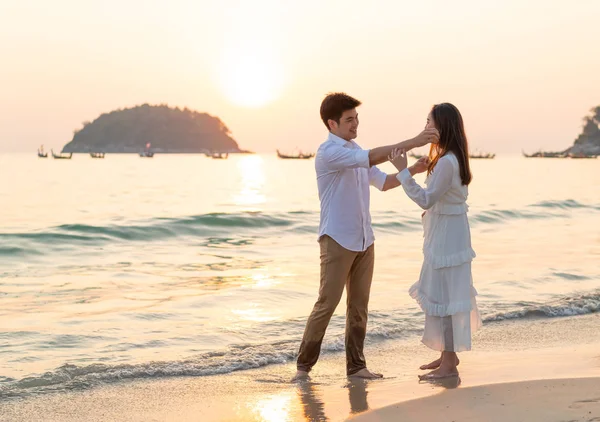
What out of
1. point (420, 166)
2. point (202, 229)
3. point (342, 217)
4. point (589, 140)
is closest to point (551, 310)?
point (420, 166)

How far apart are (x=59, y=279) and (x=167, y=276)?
1.62 m

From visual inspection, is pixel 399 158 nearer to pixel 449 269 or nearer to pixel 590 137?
pixel 449 269

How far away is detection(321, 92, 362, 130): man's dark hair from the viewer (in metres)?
5.45

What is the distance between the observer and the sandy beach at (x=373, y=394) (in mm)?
4660

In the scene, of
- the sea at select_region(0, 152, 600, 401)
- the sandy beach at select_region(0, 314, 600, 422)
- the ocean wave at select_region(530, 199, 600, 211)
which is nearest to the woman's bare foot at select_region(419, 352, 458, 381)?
the sandy beach at select_region(0, 314, 600, 422)

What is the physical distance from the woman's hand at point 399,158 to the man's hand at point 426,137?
0.35ft

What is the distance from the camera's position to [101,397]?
569 cm

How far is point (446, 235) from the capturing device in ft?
17.7

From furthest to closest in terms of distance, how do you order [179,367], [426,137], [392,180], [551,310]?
[551,310]
[179,367]
[392,180]
[426,137]

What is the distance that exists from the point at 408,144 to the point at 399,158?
0.11m

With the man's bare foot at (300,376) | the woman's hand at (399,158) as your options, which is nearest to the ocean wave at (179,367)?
the man's bare foot at (300,376)

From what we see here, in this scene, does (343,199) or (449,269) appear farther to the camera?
(343,199)

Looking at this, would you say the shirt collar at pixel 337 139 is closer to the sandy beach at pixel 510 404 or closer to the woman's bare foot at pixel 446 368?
the woman's bare foot at pixel 446 368

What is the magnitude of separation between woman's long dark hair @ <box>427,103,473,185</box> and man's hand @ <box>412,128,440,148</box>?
88mm
